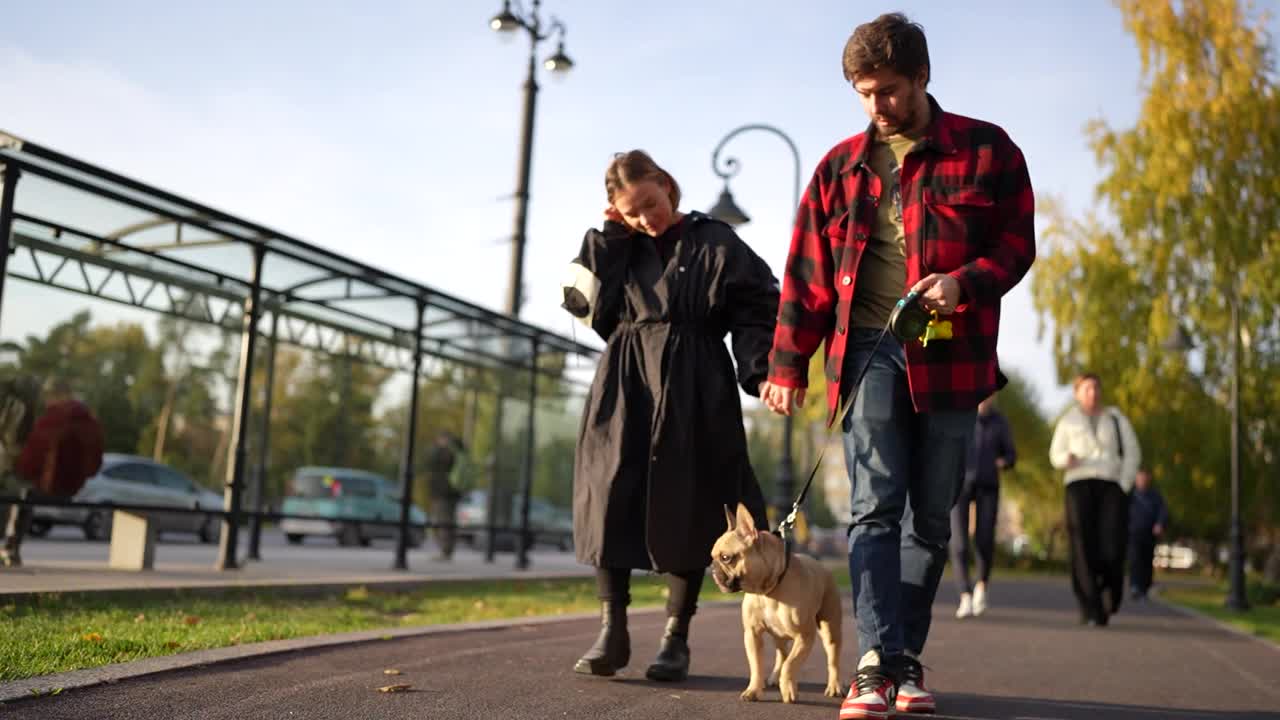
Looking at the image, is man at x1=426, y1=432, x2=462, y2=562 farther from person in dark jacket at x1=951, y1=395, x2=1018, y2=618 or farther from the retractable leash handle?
the retractable leash handle

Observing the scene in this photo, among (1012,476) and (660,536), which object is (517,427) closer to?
(660,536)

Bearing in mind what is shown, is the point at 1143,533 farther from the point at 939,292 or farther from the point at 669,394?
the point at 939,292

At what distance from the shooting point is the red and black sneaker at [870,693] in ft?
13.1

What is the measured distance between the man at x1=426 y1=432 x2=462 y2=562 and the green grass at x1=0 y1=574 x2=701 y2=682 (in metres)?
5.05

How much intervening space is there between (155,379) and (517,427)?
6749mm

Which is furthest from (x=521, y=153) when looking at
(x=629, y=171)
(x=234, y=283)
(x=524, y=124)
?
(x=629, y=171)

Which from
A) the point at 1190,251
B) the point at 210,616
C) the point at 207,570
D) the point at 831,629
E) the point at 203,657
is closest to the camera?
the point at 831,629

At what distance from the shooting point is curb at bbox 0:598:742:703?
13.5 ft

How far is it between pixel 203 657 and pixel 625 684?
67.5 inches

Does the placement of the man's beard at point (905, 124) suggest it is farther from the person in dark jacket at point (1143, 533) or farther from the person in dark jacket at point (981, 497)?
the person in dark jacket at point (1143, 533)

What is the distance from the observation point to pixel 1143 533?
17.6 m

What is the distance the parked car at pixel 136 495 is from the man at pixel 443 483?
3.17 meters

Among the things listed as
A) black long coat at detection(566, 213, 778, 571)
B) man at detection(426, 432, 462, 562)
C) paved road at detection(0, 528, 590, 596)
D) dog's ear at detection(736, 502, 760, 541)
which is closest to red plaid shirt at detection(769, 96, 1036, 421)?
dog's ear at detection(736, 502, 760, 541)

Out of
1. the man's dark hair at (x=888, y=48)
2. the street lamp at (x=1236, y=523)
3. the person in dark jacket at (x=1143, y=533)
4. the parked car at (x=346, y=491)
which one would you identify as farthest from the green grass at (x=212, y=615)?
the street lamp at (x=1236, y=523)
